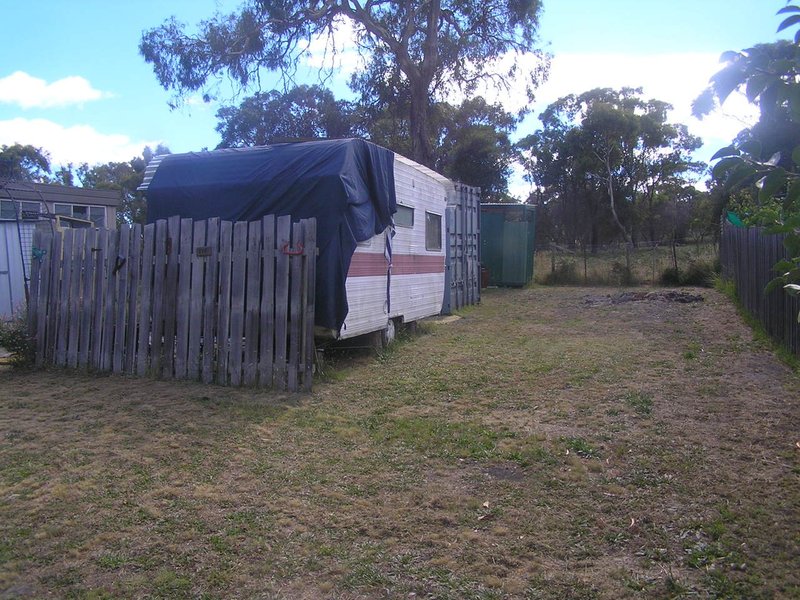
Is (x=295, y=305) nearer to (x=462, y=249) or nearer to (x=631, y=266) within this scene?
(x=462, y=249)

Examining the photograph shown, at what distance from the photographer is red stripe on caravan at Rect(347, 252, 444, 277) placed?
7.70 meters

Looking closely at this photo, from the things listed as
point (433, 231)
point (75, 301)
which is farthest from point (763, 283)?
point (75, 301)

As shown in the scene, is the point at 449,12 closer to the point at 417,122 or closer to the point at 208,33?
the point at 417,122

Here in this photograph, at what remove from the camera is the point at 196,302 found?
6770 millimetres

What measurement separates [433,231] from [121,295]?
5.61 m

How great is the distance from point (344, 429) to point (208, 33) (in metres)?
20.3

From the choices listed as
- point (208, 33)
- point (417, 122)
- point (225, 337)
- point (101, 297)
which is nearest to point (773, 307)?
point (225, 337)

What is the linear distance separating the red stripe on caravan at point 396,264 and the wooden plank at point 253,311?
46.6 inches

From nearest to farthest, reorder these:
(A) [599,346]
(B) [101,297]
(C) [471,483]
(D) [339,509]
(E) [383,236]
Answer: (D) [339,509] < (C) [471,483] < (B) [101,297] < (E) [383,236] < (A) [599,346]

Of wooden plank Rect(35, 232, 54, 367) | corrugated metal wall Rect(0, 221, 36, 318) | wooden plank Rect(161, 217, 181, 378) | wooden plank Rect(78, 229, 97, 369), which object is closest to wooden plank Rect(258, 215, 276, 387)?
wooden plank Rect(161, 217, 181, 378)

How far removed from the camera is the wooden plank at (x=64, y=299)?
24.4 feet

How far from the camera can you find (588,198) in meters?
40.1

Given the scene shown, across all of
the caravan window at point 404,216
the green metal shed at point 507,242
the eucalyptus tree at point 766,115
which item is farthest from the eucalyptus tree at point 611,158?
the eucalyptus tree at point 766,115

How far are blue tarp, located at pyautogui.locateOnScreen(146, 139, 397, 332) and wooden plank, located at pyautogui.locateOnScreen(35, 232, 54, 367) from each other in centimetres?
120
